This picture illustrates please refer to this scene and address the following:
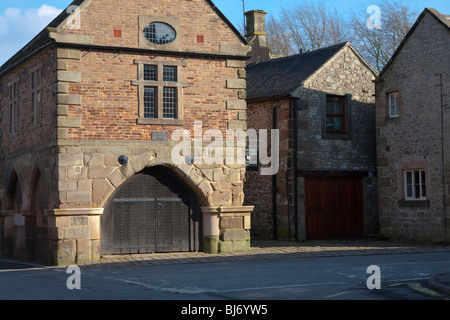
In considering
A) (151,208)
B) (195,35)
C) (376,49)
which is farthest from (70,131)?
(376,49)

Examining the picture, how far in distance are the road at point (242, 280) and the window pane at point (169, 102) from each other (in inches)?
180

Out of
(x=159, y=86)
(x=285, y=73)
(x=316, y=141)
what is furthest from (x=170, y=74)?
(x=285, y=73)

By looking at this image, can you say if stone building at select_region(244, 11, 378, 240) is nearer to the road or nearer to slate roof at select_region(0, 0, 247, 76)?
slate roof at select_region(0, 0, 247, 76)

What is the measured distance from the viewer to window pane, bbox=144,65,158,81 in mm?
19953

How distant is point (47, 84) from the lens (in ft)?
64.5

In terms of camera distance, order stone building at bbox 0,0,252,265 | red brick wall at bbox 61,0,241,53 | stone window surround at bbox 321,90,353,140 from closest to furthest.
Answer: stone building at bbox 0,0,252,265
red brick wall at bbox 61,0,241,53
stone window surround at bbox 321,90,353,140

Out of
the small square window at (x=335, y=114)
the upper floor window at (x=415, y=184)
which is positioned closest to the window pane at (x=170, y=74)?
the small square window at (x=335, y=114)

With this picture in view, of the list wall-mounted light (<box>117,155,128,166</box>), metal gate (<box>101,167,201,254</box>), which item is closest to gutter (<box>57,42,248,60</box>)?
wall-mounted light (<box>117,155,128,166</box>)

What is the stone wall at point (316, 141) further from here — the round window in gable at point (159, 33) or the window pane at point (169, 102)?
the round window in gable at point (159, 33)

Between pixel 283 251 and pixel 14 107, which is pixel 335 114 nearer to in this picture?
pixel 283 251

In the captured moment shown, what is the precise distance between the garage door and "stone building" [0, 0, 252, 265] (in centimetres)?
534

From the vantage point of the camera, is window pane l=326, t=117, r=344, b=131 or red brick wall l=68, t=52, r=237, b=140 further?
window pane l=326, t=117, r=344, b=131

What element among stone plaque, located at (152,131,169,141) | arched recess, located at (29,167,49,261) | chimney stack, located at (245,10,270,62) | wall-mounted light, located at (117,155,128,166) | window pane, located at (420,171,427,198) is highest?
chimney stack, located at (245,10,270,62)
